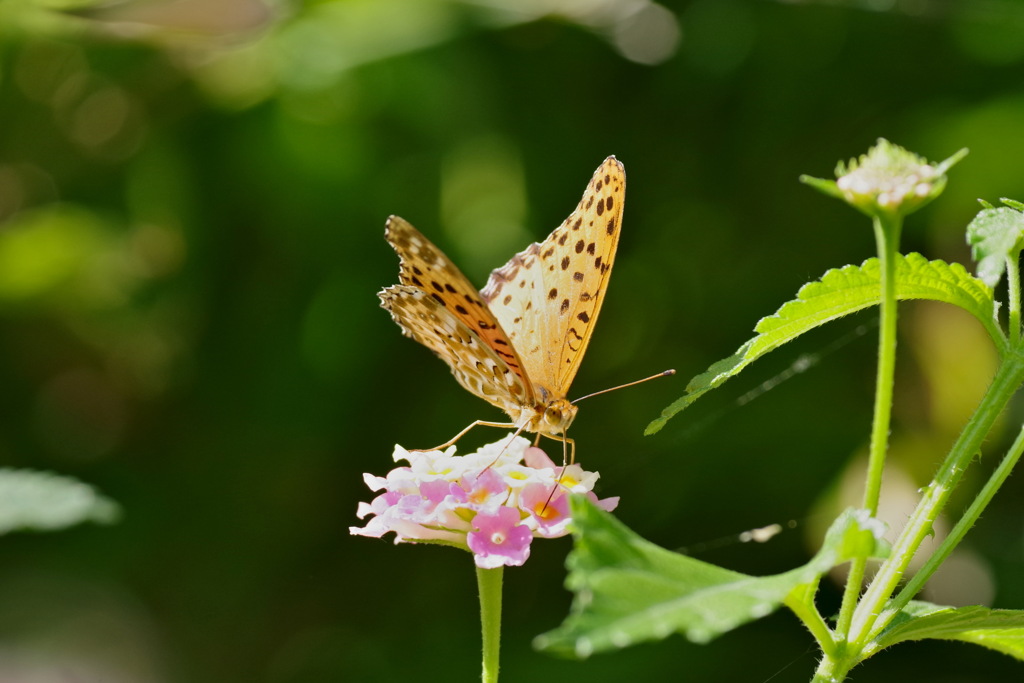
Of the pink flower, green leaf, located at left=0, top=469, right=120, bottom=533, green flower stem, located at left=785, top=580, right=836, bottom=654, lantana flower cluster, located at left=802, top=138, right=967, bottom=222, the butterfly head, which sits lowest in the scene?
green flower stem, located at left=785, top=580, right=836, bottom=654

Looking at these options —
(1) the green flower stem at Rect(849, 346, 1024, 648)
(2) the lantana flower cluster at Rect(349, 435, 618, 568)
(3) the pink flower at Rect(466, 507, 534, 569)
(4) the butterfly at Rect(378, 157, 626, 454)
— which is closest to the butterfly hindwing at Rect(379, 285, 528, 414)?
(4) the butterfly at Rect(378, 157, 626, 454)

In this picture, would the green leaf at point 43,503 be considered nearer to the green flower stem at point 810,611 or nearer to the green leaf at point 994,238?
the green flower stem at point 810,611

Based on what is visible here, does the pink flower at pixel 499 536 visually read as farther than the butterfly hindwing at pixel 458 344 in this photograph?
No

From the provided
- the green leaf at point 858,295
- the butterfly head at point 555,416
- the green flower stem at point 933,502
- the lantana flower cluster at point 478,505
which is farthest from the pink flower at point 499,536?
the butterfly head at point 555,416

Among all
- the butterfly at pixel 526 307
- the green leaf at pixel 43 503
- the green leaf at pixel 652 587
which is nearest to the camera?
the green leaf at pixel 652 587

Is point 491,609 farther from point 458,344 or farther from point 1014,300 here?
point 1014,300

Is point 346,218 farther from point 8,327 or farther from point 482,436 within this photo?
point 8,327

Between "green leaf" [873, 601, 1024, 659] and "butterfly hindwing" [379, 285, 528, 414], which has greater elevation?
"butterfly hindwing" [379, 285, 528, 414]

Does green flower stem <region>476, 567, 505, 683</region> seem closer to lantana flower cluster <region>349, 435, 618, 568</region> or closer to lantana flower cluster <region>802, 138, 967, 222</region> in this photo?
lantana flower cluster <region>349, 435, 618, 568</region>

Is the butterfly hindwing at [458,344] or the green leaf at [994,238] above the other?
the butterfly hindwing at [458,344]
